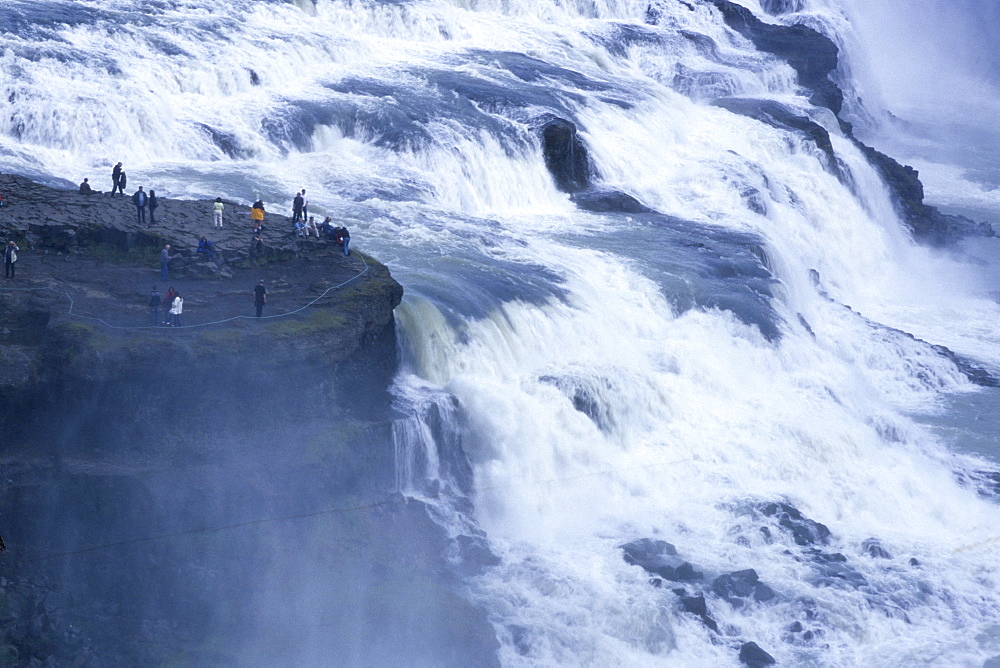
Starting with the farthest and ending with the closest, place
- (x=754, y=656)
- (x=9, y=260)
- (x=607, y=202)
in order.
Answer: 1. (x=607, y=202)
2. (x=9, y=260)
3. (x=754, y=656)

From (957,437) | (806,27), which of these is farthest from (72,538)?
(806,27)

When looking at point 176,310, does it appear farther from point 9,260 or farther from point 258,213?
point 258,213

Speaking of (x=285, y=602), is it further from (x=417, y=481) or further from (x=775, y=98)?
(x=775, y=98)

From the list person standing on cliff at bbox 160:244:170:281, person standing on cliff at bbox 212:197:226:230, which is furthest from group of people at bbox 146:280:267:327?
person standing on cliff at bbox 212:197:226:230

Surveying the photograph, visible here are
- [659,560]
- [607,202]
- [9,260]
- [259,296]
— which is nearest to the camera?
[9,260]

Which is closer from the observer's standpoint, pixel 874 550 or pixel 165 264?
pixel 165 264

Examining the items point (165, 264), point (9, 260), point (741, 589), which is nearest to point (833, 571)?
point (741, 589)
